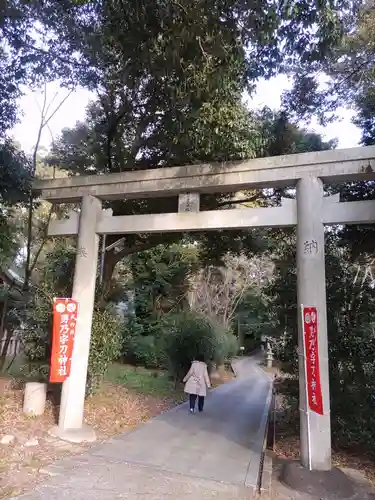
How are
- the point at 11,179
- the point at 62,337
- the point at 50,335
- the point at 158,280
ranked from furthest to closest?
the point at 158,280 < the point at 50,335 < the point at 11,179 < the point at 62,337

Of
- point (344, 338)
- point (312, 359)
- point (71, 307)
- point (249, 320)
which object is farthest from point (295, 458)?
point (249, 320)

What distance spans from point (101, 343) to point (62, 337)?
137cm

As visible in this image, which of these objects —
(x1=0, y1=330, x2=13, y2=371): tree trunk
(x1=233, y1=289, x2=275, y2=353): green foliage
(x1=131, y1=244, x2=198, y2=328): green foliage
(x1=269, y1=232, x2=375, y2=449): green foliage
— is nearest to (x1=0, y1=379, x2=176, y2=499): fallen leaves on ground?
(x1=0, y1=330, x2=13, y2=371): tree trunk

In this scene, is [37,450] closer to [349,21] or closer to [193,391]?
[193,391]

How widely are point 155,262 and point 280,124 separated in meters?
10.5

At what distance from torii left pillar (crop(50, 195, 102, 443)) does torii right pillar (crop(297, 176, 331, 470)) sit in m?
3.51

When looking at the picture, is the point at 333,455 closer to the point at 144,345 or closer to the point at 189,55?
the point at 189,55

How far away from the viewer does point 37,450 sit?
5812mm

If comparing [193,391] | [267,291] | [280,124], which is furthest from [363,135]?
[193,391]

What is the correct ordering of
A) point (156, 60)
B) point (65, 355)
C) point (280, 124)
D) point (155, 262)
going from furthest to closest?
point (155, 262) → point (280, 124) → point (65, 355) → point (156, 60)

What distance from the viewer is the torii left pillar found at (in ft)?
22.2

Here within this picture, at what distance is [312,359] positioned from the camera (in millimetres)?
5629

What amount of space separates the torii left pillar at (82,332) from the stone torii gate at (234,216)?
0.02m

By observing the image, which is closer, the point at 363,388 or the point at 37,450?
the point at 37,450
